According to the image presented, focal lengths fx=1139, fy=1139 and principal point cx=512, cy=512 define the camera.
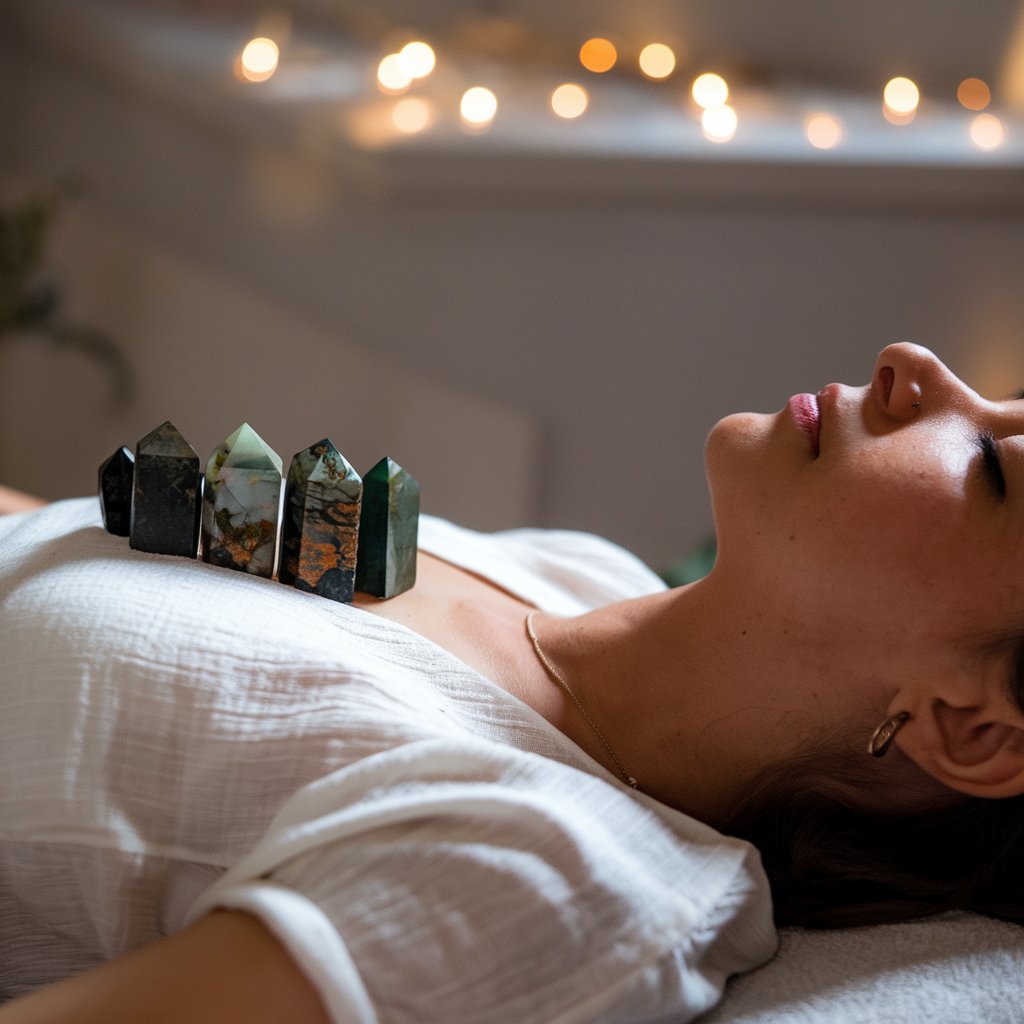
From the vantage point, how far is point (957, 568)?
0.96 m

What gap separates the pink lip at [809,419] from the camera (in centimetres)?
105

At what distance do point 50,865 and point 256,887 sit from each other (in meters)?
0.20

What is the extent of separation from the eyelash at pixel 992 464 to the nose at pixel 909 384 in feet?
0.16

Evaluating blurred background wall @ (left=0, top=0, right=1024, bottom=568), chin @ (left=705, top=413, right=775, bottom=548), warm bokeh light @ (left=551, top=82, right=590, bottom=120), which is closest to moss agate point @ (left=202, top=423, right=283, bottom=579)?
chin @ (left=705, top=413, right=775, bottom=548)

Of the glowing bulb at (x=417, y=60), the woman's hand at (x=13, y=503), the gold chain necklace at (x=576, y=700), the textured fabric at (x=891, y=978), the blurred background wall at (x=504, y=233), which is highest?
the glowing bulb at (x=417, y=60)

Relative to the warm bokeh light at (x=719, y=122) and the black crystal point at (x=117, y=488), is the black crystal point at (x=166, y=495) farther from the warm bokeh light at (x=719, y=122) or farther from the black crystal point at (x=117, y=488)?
the warm bokeh light at (x=719, y=122)

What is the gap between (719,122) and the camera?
2.24 metres

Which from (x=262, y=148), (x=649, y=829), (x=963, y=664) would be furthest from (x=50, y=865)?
(x=262, y=148)

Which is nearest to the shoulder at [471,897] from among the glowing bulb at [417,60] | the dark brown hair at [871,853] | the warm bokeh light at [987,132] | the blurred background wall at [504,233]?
the dark brown hair at [871,853]

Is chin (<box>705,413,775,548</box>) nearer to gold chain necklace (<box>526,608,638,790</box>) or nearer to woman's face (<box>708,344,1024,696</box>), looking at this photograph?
woman's face (<box>708,344,1024,696</box>)

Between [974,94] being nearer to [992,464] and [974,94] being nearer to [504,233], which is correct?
[504,233]

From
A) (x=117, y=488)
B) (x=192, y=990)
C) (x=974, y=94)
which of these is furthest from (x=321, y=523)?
(x=974, y=94)

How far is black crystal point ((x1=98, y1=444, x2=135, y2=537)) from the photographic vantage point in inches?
41.2

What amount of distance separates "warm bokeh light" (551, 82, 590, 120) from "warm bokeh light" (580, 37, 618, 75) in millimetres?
74
